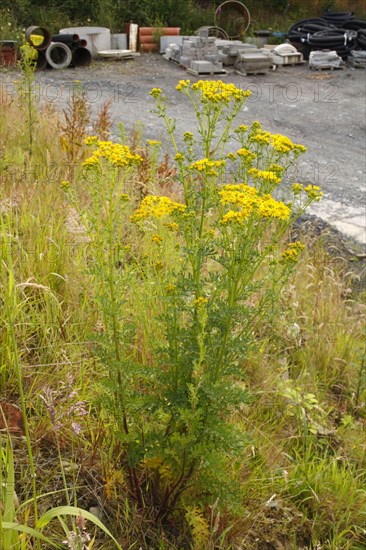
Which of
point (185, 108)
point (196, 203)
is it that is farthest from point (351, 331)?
point (185, 108)

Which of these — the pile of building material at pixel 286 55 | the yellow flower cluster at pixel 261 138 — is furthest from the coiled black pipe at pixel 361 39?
the yellow flower cluster at pixel 261 138

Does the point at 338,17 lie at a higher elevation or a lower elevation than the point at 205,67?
higher

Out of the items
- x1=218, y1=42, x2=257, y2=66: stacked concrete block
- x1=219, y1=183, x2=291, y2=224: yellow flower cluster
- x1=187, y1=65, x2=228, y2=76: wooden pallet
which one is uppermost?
x1=219, y1=183, x2=291, y2=224: yellow flower cluster

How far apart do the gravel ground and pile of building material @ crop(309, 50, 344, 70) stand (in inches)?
5.3

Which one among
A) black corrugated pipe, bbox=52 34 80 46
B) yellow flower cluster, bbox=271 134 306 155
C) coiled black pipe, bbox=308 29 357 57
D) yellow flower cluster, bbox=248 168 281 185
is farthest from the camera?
coiled black pipe, bbox=308 29 357 57

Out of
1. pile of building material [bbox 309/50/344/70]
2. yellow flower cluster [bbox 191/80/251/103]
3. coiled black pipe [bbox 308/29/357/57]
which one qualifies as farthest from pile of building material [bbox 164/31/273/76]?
yellow flower cluster [bbox 191/80/251/103]

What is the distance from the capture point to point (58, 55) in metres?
11.6

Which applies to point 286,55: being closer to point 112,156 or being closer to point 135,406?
point 112,156

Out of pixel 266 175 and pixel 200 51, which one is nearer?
pixel 266 175

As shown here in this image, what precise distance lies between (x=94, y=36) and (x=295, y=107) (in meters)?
4.70

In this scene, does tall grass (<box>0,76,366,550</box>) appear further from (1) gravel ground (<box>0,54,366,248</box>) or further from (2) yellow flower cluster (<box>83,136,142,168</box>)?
(1) gravel ground (<box>0,54,366,248</box>)

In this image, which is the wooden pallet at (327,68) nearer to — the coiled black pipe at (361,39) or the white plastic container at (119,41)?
the coiled black pipe at (361,39)

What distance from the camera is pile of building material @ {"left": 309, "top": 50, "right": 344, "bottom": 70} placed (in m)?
12.0

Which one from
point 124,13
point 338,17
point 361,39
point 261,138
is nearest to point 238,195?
point 261,138
